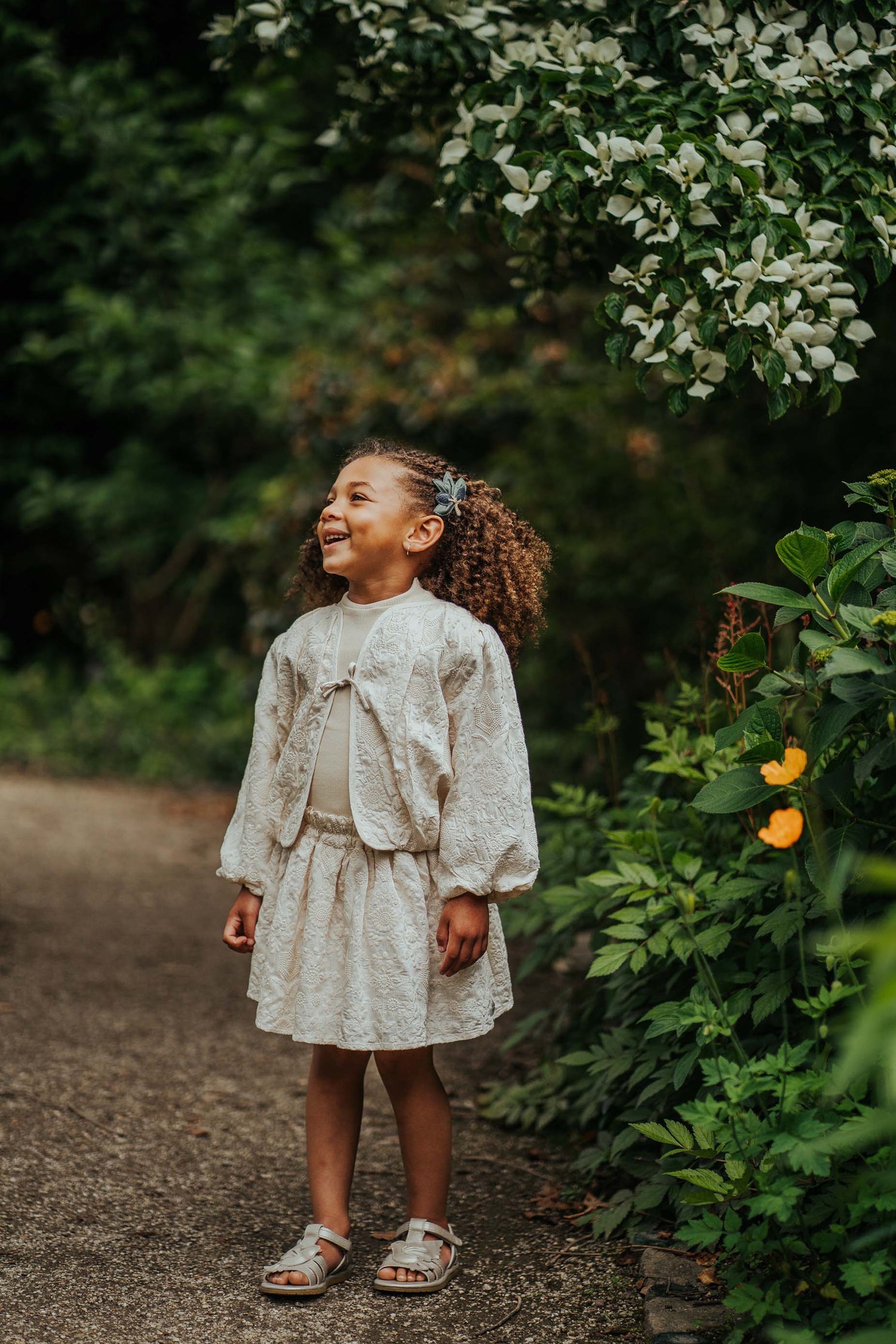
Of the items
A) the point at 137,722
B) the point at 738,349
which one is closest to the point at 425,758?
the point at 738,349

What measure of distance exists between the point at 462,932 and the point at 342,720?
1.53 feet

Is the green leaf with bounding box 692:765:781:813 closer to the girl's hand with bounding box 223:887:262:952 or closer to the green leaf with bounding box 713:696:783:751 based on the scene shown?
the green leaf with bounding box 713:696:783:751

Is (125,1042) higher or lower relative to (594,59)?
lower

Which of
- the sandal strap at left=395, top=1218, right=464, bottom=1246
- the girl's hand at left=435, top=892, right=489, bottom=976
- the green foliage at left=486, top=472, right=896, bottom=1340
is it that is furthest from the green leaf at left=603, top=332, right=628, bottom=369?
the sandal strap at left=395, top=1218, right=464, bottom=1246

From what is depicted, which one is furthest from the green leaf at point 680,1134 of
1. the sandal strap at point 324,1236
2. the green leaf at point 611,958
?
the sandal strap at point 324,1236

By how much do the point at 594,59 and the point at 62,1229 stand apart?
273 centimetres

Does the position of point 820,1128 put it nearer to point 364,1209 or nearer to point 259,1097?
point 364,1209

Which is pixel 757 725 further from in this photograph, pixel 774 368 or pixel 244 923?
pixel 244 923

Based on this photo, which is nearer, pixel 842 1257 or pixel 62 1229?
pixel 842 1257

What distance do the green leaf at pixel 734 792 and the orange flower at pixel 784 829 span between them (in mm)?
190

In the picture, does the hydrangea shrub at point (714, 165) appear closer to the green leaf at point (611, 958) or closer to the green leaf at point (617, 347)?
the green leaf at point (617, 347)

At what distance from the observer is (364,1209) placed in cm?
272

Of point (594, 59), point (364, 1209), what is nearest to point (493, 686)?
point (364, 1209)

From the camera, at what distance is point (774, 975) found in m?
2.21
